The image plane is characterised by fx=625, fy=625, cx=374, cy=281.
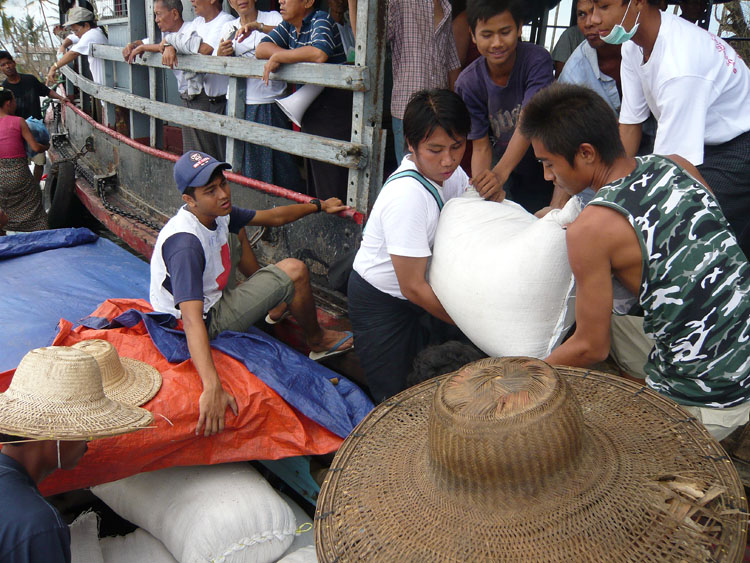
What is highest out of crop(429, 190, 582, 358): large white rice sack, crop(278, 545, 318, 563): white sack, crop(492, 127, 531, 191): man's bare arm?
crop(492, 127, 531, 191): man's bare arm

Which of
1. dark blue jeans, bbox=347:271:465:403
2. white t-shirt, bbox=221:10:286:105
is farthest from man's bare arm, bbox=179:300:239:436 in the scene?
white t-shirt, bbox=221:10:286:105

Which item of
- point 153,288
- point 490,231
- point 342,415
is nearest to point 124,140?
point 153,288

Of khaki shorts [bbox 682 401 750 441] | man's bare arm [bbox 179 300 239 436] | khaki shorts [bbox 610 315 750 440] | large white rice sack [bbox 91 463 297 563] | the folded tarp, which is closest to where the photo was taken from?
khaki shorts [bbox 682 401 750 441]

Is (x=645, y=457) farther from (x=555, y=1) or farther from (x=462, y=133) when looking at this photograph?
(x=555, y=1)

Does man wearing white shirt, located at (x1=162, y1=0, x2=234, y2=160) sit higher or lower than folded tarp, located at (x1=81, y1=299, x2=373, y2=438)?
higher

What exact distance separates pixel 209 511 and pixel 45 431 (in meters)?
0.76

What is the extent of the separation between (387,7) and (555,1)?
7.21ft

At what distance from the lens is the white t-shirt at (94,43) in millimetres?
6859

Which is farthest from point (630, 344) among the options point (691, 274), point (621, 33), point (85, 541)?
point (85, 541)

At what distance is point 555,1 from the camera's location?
15.7 feet

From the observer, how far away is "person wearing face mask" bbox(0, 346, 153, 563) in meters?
1.79

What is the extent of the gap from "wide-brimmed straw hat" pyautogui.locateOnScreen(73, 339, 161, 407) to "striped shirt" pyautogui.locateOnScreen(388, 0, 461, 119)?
6.27ft

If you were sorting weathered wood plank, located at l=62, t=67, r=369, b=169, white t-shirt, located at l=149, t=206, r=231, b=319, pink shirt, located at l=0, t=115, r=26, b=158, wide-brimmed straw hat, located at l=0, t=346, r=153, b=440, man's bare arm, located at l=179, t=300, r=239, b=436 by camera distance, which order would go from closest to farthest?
wide-brimmed straw hat, located at l=0, t=346, r=153, b=440 < man's bare arm, located at l=179, t=300, r=239, b=436 < white t-shirt, located at l=149, t=206, r=231, b=319 < weathered wood plank, located at l=62, t=67, r=369, b=169 < pink shirt, located at l=0, t=115, r=26, b=158

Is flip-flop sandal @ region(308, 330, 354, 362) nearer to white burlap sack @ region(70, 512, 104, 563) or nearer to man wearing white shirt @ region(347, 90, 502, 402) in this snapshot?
man wearing white shirt @ region(347, 90, 502, 402)
